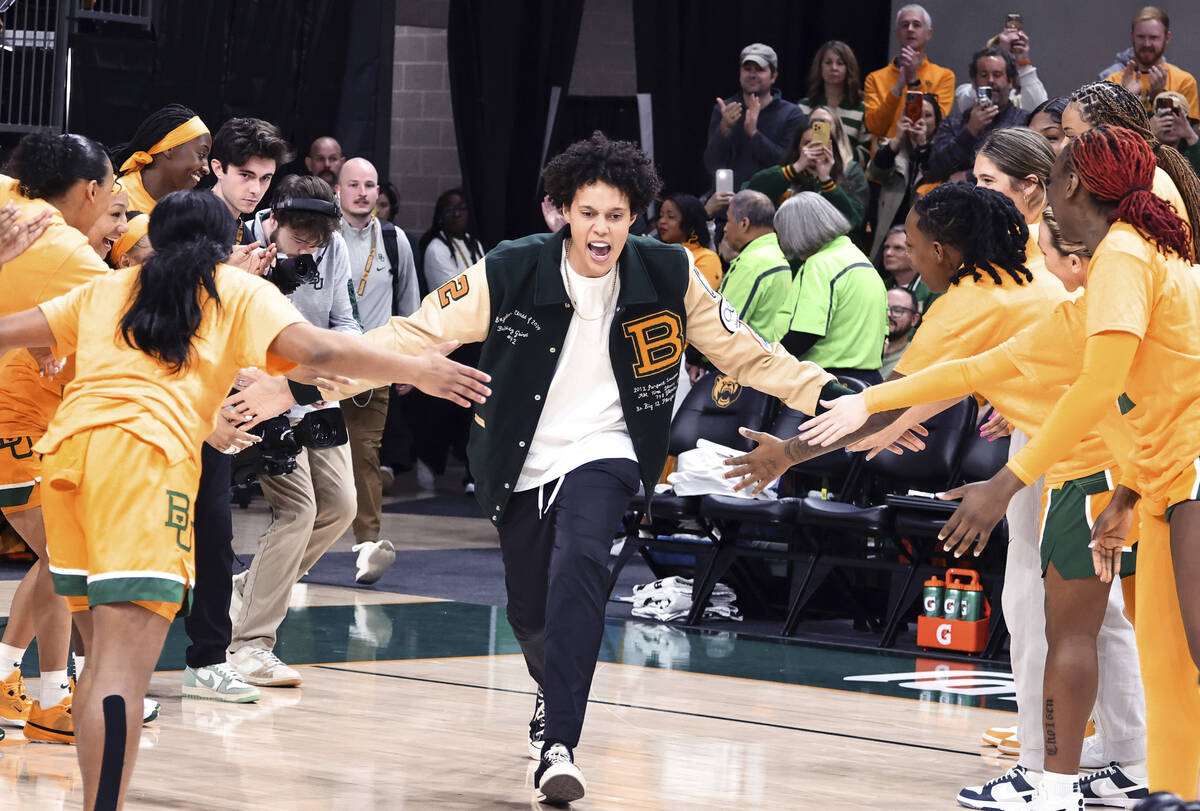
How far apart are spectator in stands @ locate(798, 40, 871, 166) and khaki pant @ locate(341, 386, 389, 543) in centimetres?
323

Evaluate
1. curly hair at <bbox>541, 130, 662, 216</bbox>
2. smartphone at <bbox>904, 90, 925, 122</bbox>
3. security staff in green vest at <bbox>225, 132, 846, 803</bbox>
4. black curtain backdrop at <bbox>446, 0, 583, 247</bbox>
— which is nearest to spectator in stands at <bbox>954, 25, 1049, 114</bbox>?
smartphone at <bbox>904, 90, 925, 122</bbox>

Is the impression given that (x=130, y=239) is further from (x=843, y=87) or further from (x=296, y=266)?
(x=843, y=87)

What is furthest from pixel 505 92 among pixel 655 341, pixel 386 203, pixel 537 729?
pixel 537 729

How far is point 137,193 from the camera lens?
508 centimetres

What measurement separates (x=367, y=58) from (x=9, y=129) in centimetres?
254

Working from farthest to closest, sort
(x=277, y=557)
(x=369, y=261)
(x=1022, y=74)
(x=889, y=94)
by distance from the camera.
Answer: (x=889, y=94)
(x=1022, y=74)
(x=369, y=261)
(x=277, y=557)

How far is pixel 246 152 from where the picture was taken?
520cm

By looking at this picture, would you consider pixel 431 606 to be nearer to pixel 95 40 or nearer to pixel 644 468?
pixel 644 468

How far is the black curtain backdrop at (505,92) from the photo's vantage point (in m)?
10.6

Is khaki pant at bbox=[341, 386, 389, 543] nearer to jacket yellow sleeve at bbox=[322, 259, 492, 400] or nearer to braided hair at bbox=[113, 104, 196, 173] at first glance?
braided hair at bbox=[113, 104, 196, 173]

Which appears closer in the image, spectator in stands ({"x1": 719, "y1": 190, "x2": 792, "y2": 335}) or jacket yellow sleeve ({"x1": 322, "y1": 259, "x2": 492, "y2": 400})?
jacket yellow sleeve ({"x1": 322, "y1": 259, "x2": 492, "y2": 400})

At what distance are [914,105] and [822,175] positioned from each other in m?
0.77

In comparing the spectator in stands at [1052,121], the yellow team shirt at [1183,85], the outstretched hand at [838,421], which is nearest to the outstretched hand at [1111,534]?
the outstretched hand at [838,421]

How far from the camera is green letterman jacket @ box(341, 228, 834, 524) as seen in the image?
13.8 ft
